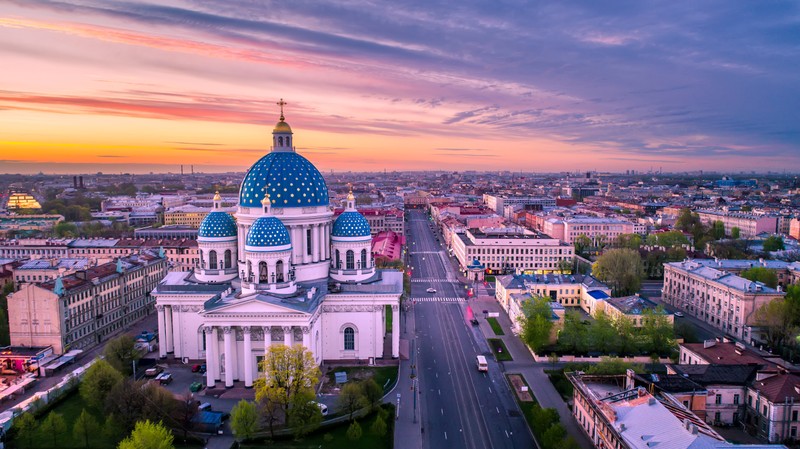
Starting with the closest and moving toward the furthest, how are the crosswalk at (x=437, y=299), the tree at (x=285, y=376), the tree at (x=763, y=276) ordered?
the tree at (x=285, y=376) < the tree at (x=763, y=276) < the crosswalk at (x=437, y=299)

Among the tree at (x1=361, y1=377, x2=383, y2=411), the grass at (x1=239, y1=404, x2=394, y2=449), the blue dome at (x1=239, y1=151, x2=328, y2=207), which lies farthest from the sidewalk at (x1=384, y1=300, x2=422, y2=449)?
the blue dome at (x1=239, y1=151, x2=328, y2=207)

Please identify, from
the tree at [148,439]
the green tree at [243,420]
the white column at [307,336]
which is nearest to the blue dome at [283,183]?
the white column at [307,336]

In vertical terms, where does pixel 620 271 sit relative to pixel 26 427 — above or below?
above

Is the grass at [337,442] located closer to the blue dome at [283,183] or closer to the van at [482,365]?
the van at [482,365]

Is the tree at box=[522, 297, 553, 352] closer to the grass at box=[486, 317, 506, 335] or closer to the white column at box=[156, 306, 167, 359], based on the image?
the grass at box=[486, 317, 506, 335]

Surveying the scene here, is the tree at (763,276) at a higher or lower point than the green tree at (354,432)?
higher

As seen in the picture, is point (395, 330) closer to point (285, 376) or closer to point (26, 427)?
point (285, 376)

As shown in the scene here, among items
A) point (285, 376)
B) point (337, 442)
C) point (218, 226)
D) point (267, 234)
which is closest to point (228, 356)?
point (285, 376)

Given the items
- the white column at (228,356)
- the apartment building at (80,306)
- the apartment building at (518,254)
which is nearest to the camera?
the white column at (228,356)
